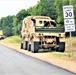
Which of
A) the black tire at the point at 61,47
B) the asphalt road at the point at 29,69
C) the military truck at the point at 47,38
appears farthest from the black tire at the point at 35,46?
the asphalt road at the point at 29,69

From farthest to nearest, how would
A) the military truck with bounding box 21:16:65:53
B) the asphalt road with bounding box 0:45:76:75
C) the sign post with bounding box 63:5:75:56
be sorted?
the military truck with bounding box 21:16:65:53
the sign post with bounding box 63:5:75:56
the asphalt road with bounding box 0:45:76:75

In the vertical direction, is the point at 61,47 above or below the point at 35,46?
below

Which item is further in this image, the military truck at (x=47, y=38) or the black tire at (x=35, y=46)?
the black tire at (x=35, y=46)

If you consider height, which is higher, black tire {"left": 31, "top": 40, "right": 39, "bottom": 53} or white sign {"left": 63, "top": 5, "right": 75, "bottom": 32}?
white sign {"left": 63, "top": 5, "right": 75, "bottom": 32}

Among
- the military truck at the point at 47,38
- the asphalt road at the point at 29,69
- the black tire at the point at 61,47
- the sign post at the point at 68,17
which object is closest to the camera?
the asphalt road at the point at 29,69

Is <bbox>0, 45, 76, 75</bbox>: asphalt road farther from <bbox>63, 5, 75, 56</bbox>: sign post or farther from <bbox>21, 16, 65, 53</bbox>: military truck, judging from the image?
<bbox>21, 16, 65, 53</bbox>: military truck

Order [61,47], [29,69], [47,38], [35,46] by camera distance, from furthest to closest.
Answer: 1. [61,47]
2. [47,38]
3. [35,46]
4. [29,69]

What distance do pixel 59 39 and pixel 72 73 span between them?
16.2 meters

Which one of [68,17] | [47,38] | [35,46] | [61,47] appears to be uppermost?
[68,17]

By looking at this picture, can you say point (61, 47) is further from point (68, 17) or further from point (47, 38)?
point (68, 17)

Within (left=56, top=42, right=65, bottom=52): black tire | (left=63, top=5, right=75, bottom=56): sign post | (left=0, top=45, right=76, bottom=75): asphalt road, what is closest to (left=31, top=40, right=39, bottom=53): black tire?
(left=56, top=42, right=65, bottom=52): black tire

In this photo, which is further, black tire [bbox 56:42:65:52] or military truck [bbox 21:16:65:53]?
black tire [bbox 56:42:65:52]

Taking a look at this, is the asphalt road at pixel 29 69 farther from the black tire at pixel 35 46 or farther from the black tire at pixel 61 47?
the black tire at pixel 61 47

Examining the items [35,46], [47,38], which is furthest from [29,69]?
[47,38]
